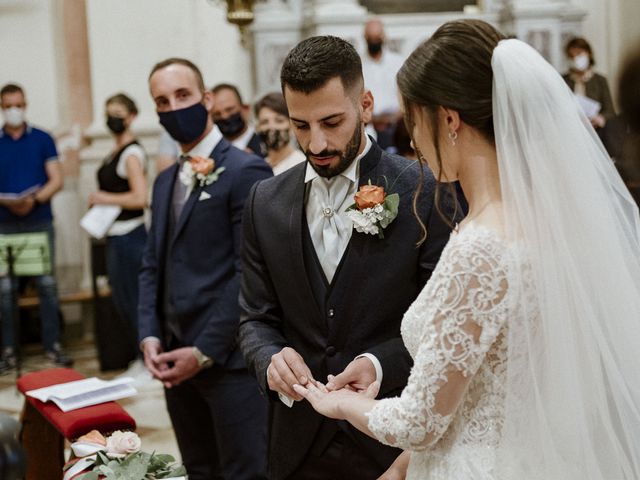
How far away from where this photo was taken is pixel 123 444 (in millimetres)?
2766

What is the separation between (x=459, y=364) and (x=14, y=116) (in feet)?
22.2

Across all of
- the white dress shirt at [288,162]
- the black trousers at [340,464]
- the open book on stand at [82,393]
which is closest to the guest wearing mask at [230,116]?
the white dress shirt at [288,162]

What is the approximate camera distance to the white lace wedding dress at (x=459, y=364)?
188 cm

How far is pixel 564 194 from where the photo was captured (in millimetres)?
1991

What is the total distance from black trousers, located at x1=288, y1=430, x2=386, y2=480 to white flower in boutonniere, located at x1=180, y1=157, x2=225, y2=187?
4.45ft

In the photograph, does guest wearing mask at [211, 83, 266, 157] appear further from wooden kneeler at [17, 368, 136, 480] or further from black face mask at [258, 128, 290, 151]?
wooden kneeler at [17, 368, 136, 480]

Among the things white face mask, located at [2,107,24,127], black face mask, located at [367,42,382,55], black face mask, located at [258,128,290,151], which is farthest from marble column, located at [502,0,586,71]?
white face mask, located at [2,107,24,127]

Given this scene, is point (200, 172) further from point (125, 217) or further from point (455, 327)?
point (125, 217)

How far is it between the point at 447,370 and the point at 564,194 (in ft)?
1.43

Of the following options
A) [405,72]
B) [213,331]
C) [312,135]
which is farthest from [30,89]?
[405,72]

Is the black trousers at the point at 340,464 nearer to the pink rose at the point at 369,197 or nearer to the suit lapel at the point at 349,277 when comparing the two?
the suit lapel at the point at 349,277

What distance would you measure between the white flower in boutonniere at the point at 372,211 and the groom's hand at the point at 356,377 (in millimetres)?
367

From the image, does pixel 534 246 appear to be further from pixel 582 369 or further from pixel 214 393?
pixel 214 393

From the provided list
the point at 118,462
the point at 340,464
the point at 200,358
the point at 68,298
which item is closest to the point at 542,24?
the point at 68,298
